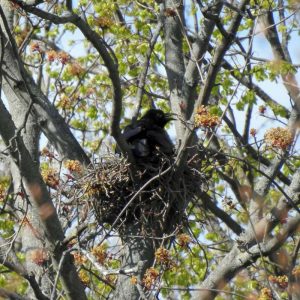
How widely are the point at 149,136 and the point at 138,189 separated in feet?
3.04

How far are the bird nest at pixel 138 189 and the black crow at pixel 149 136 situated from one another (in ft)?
0.79

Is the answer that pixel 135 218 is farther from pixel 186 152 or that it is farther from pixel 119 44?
pixel 119 44

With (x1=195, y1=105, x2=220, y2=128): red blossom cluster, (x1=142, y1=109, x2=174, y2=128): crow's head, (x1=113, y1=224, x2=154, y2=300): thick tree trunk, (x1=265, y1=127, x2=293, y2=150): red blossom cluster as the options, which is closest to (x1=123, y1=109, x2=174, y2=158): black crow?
(x1=142, y1=109, x2=174, y2=128): crow's head

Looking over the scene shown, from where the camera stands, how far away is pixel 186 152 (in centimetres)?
615

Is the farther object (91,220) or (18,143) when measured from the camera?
(91,220)

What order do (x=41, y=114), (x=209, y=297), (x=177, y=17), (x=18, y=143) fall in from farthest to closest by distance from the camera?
(x=177, y=17) < (x=41, y=114) < (x=209, y=297) < (x=18, y=143)

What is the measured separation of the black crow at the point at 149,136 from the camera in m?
7.27

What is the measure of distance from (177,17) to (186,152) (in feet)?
7.04

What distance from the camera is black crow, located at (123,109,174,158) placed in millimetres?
7273

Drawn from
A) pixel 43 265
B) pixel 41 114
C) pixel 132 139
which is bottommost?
pixel 43 265

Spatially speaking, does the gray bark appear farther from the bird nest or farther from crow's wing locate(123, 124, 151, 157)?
the bird nest

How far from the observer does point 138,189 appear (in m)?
6.92

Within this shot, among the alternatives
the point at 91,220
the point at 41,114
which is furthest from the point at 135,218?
the point at 41,114

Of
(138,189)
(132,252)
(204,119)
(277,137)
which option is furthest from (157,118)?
(204,119)
